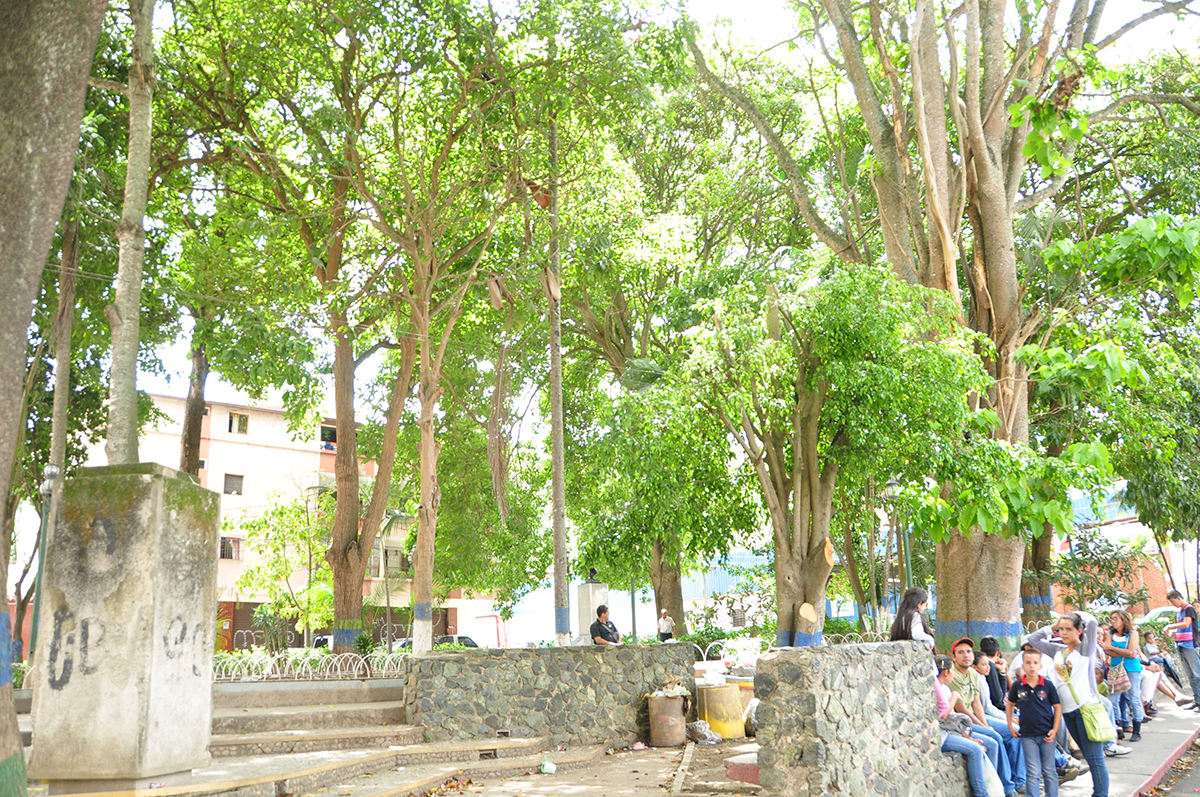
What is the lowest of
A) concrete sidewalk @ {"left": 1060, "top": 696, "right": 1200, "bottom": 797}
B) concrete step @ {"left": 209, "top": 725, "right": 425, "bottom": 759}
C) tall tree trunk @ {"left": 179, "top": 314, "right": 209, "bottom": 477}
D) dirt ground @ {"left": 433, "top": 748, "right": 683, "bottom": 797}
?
concrete sidewalk @ {"left": 1060, "top": 696, "right": 1200, "bottom": 797}

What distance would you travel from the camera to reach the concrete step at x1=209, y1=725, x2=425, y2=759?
9.15 meters

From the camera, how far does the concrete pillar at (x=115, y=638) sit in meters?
6.11

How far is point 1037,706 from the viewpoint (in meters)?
8.07

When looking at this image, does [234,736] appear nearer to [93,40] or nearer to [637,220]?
[93,40]

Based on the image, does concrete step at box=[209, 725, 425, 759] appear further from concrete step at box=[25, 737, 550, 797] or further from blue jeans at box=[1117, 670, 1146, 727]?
blue jeans at box=[1117, 670, 1146, 727]

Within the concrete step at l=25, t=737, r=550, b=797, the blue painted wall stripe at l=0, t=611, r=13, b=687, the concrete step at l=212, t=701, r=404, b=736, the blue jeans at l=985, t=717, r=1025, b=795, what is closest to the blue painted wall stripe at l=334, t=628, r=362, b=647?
the concrete step at l=212, t=701, r=404, b=736

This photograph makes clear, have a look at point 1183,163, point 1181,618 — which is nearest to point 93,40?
point 1181,618

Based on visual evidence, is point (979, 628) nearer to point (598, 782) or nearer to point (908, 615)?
point (908, 615)

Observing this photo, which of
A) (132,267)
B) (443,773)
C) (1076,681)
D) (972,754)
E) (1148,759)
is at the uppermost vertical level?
(132,267)

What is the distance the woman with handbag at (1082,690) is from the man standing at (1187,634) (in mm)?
4806

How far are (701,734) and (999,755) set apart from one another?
490 cm

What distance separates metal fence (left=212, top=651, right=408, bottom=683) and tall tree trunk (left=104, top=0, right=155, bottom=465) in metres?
5.00

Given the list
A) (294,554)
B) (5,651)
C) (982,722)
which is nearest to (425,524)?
(982,722)

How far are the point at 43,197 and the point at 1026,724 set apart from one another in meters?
8.18
